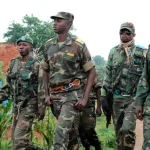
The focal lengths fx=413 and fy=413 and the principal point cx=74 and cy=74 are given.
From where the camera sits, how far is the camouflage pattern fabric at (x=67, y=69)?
5.34m

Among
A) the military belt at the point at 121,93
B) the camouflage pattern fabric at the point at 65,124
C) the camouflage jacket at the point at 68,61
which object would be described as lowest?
the camouflage pattern fabric at the point at 65,124

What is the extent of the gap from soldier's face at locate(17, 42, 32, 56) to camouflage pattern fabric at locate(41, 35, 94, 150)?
74 centimetres

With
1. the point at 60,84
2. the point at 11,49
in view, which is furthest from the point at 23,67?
the point at 11,49

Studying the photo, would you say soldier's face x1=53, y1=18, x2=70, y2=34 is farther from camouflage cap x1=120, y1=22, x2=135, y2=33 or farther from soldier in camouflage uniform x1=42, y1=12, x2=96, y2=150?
camouflage cap x1=120, y1=22, x2=135, y2=33

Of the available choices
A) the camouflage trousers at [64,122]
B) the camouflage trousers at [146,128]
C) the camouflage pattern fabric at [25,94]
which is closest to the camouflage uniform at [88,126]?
the camouflage pattern fabric at [25,94]

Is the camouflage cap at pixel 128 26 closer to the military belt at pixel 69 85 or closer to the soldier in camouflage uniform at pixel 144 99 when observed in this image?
the military belt at pixel 69 85

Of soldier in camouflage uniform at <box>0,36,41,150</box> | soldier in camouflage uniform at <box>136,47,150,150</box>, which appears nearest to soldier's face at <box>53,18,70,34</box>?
soldier in camouflage uniform at <box>0,36,41,150</box>

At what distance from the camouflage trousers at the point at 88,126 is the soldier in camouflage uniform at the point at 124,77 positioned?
734 mm

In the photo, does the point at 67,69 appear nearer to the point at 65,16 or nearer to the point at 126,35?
the point at 65,16

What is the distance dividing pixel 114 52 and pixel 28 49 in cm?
134

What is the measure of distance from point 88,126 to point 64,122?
177 centimetres

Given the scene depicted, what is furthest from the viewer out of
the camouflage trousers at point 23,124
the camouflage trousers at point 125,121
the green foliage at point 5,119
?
the green foliage at point 5,119

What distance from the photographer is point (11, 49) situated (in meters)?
21.9

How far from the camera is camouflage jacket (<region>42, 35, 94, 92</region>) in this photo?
216 inches
